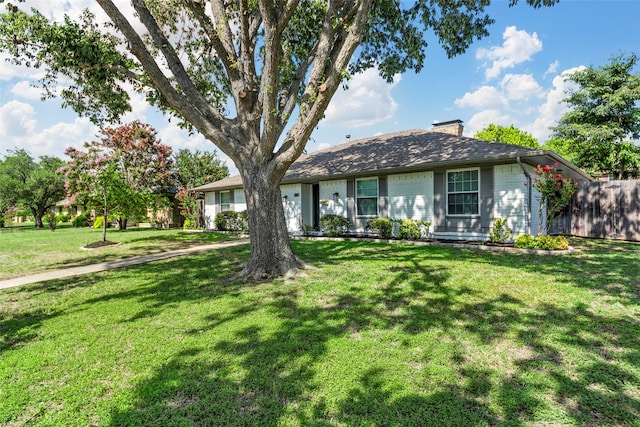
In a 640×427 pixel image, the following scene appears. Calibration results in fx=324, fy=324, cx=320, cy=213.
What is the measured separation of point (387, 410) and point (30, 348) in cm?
403

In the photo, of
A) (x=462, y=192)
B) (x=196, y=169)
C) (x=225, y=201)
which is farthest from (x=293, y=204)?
(x=196, y=169)

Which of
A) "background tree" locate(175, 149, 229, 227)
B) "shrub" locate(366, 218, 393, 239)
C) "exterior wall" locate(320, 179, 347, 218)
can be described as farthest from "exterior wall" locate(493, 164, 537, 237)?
"background tree" locate(175, 149, 229, 227)

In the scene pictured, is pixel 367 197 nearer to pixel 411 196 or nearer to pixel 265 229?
pixel 411 196

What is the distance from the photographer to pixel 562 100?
20594 mm

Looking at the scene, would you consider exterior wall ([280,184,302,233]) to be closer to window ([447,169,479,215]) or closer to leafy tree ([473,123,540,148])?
window ([447,169,479,215])

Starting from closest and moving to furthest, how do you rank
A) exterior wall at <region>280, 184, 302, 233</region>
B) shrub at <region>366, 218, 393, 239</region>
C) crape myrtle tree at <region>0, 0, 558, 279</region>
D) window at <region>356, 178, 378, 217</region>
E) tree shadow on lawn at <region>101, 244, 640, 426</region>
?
1. tree shadow on lawn at <region>101, 244, 640, 426</region>
2. crape myrtle tree at <region>0, 0, 558, 279</region>
3. shrub at <region>366, 218, 393, 239</region>
4. window at <region>356, 178, 378, 217</region>
5. exterior wall at <region>280, 184, 302, 233</region>

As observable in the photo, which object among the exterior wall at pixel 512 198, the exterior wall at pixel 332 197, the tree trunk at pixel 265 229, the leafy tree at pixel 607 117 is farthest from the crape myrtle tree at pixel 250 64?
the leafy tree at pixel 607 117

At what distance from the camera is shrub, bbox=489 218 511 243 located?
9.58 meters

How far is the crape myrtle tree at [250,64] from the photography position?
576 cm

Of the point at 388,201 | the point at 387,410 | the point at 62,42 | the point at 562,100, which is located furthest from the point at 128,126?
the point at 562,100

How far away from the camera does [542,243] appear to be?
8.56 metres

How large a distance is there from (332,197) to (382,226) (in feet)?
10.5

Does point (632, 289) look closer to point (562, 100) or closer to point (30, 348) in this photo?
point (30, 348)

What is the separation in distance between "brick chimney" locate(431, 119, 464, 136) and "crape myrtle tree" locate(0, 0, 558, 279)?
643 cm
